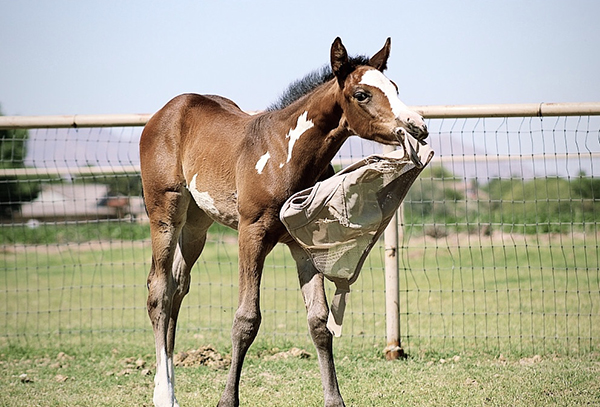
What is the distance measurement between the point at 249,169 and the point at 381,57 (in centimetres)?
93

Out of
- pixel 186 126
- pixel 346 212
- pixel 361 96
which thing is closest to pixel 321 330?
pixel 346 212

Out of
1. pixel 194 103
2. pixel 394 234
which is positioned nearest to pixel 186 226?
pixel 194 103

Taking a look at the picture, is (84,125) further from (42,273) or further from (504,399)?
(42,273)

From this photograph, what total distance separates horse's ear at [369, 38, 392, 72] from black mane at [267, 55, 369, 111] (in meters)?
0.32

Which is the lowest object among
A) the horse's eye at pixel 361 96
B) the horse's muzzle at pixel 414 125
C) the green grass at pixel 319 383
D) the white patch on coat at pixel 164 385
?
the green grass at pixel 319 383

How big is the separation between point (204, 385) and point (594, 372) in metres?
2.71

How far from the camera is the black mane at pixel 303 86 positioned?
151 inches

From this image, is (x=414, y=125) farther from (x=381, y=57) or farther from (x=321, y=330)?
(x=321, y=330)

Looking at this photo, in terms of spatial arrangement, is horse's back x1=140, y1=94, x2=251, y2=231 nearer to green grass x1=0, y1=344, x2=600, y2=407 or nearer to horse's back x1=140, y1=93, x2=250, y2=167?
horse's back x1=140, y1=93, x2=250, y2=167

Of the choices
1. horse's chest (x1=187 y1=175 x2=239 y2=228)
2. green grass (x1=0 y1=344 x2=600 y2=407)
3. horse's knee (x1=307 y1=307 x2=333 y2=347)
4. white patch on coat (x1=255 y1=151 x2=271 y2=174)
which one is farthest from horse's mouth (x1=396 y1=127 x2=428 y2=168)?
green grass (x1=0 y1=344 x2=600 y2=407)

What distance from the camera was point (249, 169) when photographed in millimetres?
3754

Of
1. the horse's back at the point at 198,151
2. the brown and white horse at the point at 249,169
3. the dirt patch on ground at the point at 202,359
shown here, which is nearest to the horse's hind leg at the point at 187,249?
the brown and white horse at the point at 249,169

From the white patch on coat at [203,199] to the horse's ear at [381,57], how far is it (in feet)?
4.13

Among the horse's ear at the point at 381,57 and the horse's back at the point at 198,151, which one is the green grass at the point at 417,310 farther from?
the horse's ear at the point at 381,57
